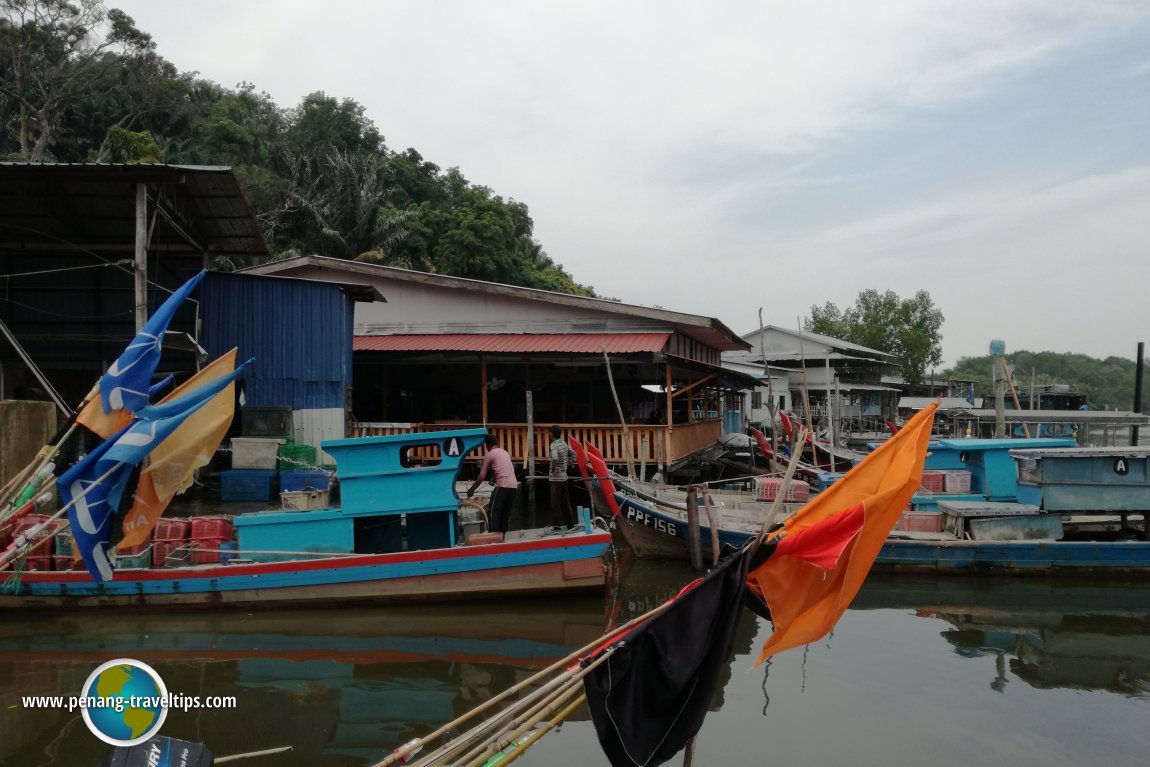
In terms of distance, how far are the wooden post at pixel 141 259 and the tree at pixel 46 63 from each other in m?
22.7

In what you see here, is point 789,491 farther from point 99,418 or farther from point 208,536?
point 99,418

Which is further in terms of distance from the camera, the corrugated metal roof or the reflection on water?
the corrugated metal roof

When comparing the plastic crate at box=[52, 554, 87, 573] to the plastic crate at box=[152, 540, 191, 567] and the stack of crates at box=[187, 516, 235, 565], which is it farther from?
the stack of crates at box=[187, 516, 235, 565]

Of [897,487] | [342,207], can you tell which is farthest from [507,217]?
[897,487]

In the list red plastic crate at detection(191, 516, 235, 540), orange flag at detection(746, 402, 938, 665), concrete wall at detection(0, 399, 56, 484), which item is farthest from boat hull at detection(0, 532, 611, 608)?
orange flag at detection(746, 402, 938, 665)

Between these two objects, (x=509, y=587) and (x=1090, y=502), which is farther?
(x=1090, y=502)

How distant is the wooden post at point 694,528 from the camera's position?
11.8m

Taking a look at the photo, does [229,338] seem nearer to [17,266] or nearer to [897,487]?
[17,266]

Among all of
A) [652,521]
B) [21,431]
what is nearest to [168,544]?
[21,431]

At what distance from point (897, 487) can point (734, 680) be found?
467 cm

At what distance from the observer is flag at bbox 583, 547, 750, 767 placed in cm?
400

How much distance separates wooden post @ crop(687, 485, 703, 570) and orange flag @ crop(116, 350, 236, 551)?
21.9 ft

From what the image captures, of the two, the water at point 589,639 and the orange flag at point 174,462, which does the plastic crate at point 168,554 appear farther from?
the orange flag at point 174,462

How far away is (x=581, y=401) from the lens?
19.5 meters
